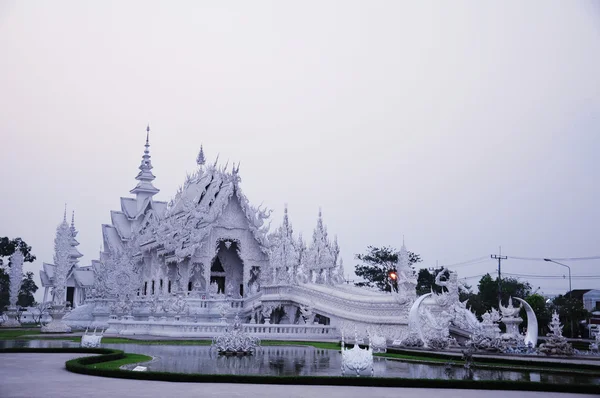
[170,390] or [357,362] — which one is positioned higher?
[357,362]

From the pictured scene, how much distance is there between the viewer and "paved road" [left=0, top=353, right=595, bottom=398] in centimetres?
928

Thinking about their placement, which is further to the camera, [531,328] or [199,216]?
[199,216]

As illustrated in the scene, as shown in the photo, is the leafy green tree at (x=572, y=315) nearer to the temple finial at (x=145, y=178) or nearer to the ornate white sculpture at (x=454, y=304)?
the ornate white sculpture at (x=454, y=304)

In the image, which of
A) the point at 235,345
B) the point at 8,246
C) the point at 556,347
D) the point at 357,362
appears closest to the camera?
the point at 357,362

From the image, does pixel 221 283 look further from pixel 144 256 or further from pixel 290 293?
pixel 290 293

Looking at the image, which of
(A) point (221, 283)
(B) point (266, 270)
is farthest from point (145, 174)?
(B) point (266, 270)

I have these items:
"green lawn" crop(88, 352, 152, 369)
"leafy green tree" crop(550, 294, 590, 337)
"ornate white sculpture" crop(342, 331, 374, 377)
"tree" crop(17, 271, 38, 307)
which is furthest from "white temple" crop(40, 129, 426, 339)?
"tree" crop(17, 271, 38, 307)

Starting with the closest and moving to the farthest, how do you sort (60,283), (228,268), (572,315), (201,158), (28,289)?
1. (60,283)
2. (228,268)
3. (572,315)
4. (201,158)
5. (28,289)

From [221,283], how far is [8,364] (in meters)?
28.5

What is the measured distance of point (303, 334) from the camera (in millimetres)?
27812

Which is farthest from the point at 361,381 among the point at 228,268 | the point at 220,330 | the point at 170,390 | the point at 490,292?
the point at 490,292

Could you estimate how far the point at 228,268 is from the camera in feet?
136

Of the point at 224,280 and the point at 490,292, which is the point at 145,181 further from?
the point at 490,292

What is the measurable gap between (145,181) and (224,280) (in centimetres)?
1620
